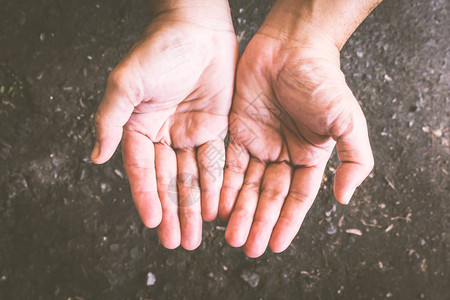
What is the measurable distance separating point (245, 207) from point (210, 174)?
9.4 inches

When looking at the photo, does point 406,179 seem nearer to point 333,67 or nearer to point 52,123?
point 333,67

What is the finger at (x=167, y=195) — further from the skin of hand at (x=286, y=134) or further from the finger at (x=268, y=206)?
the finger at (x=268, y=206)

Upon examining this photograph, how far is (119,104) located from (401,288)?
7.13 ft

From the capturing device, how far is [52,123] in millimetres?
2225

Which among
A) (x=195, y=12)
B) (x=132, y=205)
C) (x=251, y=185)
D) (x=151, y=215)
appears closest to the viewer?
(x=151, y=215)

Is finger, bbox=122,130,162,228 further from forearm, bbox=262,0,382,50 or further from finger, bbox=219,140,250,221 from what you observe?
forearm, bbox=262,0,382,50

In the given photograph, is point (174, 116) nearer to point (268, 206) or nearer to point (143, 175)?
point (143, 175)

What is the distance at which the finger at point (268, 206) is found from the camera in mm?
1565

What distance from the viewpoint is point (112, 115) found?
4.50 feet

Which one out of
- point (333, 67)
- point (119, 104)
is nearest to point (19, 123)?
point (119, 104)

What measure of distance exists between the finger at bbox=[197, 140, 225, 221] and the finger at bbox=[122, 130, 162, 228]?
0.77 feet

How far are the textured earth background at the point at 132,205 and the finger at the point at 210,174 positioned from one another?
63 centimetres

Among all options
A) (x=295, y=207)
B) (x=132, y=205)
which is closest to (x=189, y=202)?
(x=295, y=207)

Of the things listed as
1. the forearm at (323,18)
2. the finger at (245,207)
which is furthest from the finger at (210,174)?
the forearm at (323,18)
